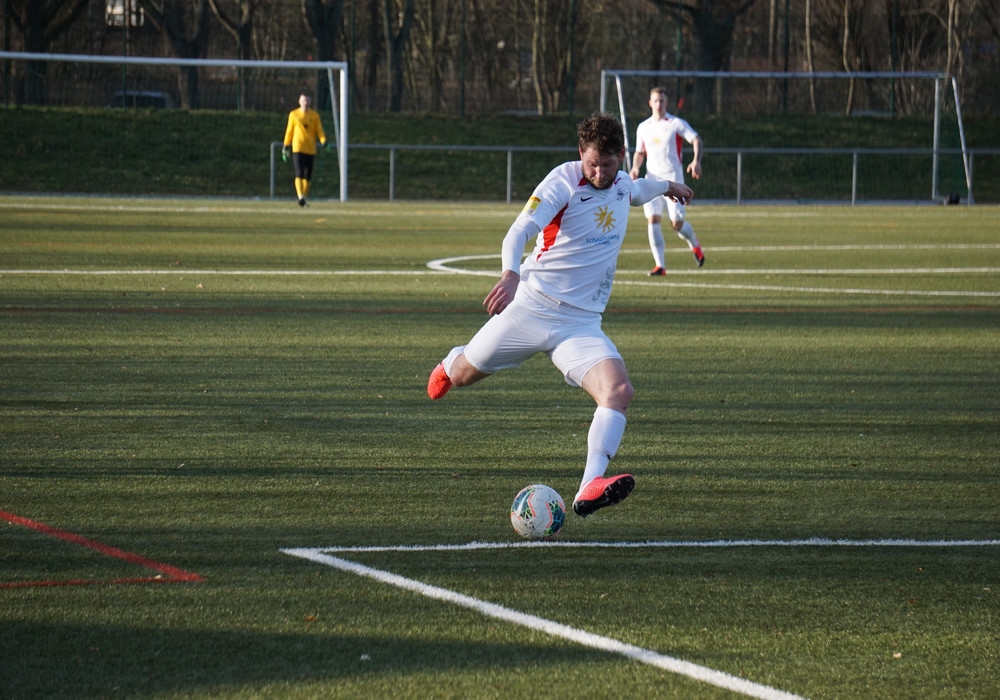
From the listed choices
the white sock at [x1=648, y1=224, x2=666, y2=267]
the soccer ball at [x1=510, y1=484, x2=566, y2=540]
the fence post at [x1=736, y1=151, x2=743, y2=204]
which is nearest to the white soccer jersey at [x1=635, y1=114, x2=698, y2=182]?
the white sock at [x1=648, y1=224, x2=666, y2=267]

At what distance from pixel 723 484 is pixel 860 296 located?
8838 millimetres

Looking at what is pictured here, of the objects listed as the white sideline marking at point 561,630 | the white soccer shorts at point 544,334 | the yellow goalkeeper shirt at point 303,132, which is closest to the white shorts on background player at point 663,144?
the yellow goalkeeper shirt at point 303,132

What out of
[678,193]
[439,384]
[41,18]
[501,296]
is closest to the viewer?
[501,296]

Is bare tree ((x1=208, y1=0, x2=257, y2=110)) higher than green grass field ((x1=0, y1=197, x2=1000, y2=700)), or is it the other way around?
Answer: bare tree ((x1=208, y1=0, x2=257, y2=110))

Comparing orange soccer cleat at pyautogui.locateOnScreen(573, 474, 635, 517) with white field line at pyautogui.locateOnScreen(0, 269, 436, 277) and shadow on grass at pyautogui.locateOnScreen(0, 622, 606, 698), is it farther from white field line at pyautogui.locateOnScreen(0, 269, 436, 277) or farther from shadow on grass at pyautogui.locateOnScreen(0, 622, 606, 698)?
white field line at pyautogui.locateOnScreen(0, 269, 436, 277)

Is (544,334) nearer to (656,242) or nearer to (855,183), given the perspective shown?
(656,242)

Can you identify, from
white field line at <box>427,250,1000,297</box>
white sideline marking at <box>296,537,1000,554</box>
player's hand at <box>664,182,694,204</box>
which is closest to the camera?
white sideline marking at <box>296,537,1000,554</box>

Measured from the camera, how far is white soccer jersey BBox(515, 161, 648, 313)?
20.8ft

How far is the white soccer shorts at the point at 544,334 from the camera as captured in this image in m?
6.25

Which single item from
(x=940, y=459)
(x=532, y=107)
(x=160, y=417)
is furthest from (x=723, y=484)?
(x=532, y=107)

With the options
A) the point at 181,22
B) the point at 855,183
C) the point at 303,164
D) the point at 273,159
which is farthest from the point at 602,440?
the point at 181,22

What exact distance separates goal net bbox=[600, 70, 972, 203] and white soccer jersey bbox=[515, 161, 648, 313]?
26.6 meters

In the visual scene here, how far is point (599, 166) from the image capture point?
6.21m

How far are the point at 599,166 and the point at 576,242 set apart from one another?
0.38m
